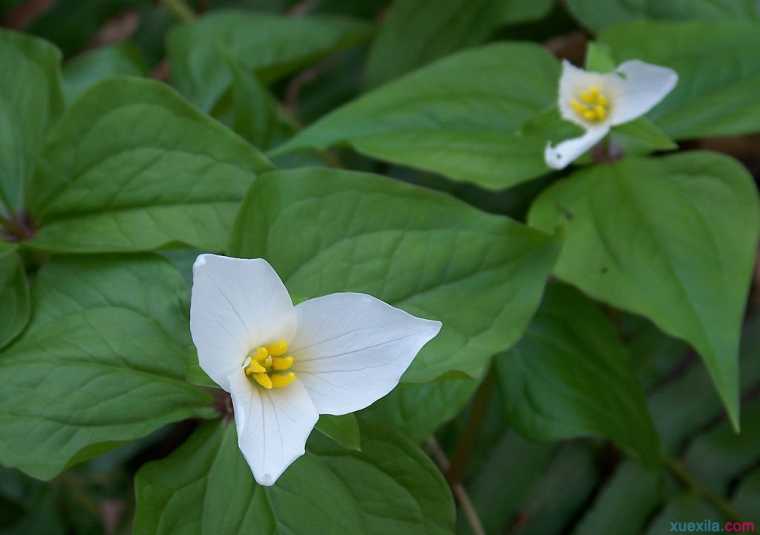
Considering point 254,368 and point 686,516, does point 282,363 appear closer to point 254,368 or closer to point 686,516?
point 254,368

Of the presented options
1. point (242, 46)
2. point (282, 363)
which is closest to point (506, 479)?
point (282, 363)

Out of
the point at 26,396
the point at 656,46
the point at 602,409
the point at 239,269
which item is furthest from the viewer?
the point at 656,46

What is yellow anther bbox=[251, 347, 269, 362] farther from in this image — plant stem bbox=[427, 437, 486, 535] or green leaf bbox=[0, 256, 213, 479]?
plant stem bbox=[427, 437, 486, 535]

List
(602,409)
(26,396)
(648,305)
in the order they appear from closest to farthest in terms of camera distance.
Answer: (26,396) → (648,305) → (602,409)

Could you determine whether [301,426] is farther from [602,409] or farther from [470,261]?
[602,409]

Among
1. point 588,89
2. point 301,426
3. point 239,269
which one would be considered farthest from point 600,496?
point 239,269

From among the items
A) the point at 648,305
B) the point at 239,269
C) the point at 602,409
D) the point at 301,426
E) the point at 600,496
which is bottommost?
the point at 600,496

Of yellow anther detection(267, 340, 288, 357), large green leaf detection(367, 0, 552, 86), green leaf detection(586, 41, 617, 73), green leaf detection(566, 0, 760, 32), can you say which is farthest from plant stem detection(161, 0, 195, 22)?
yellow anther detection(267, 340, 288, 357)

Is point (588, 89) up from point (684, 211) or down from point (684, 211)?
up
